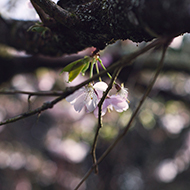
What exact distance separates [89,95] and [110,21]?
0.56 ft

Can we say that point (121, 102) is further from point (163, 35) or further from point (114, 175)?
point (114, 175)

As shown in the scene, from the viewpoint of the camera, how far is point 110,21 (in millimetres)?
403

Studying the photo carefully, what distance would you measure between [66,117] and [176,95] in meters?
1.62

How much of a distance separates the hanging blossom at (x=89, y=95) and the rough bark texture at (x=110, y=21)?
0.10 meters

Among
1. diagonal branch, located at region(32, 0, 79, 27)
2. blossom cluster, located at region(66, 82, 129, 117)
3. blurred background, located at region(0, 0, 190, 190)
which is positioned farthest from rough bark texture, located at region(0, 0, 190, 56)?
blurred background, located at region(0, 0, 190, 190)

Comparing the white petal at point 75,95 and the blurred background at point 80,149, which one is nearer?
the white petal at point 75,95

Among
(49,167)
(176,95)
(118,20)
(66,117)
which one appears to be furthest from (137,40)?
(49,167)

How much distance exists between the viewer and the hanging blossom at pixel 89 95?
0.46 m

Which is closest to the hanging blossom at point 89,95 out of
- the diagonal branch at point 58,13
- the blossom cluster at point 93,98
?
the blossom cluster at point 93,98

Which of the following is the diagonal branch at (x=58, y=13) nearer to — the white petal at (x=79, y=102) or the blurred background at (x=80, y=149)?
the white petal at (x=79, y=102)

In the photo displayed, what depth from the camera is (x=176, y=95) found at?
1.71m

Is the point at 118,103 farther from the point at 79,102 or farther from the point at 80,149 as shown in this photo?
the point at 80,149

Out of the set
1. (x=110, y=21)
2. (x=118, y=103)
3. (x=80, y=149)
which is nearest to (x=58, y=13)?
(x=110, y=21)

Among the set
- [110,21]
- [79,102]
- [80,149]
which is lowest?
[80,149]
